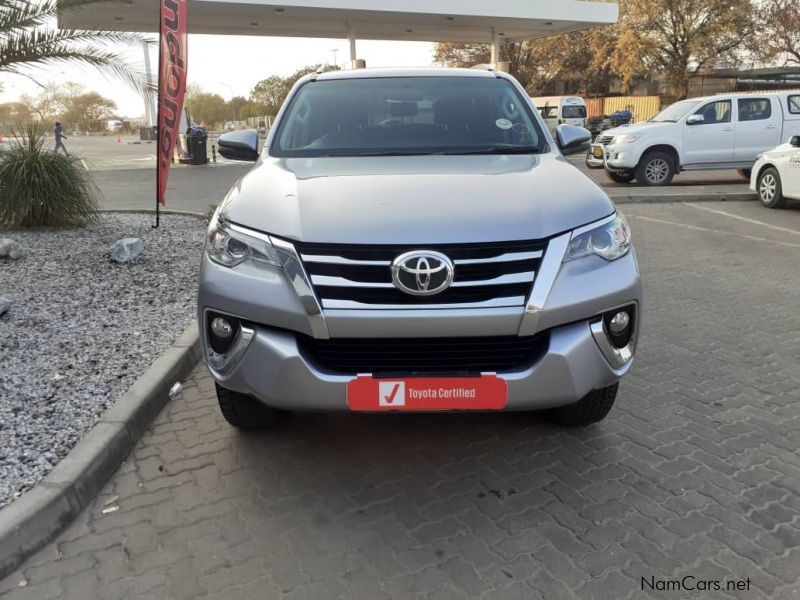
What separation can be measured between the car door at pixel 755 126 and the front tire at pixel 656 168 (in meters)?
1.47

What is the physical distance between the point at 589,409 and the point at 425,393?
112 centimetres

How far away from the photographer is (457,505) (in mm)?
2795

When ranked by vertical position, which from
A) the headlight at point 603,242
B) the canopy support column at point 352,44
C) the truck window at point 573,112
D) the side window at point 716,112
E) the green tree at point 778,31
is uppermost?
the green tree at point 778,31

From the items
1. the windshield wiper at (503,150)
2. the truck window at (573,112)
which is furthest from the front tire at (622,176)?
the truck window at (573,112)

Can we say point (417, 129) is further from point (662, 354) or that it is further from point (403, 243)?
point (662, 354)

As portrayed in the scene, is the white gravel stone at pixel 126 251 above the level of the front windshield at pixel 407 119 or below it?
below

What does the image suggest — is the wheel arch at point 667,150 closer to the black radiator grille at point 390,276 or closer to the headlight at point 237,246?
the black radiator grille at point 390,276

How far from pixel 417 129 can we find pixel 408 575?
2.54 metres

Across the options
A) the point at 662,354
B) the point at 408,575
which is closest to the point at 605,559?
the point at 408,575

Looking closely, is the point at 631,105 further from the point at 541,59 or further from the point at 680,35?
the point at 541,59

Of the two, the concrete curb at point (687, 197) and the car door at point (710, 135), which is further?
the car door at point (710, 135)

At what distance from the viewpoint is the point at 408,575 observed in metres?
2.39

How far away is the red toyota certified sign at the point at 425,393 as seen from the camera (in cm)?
256

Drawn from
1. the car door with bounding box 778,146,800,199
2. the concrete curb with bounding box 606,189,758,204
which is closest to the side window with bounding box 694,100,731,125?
the concrete curb with bounding box 606,189,758,204
